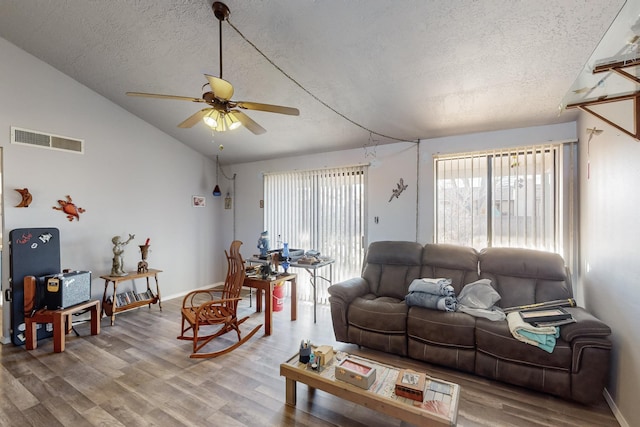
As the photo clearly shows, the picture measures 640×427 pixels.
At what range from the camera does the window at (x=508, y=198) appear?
9.84 ft

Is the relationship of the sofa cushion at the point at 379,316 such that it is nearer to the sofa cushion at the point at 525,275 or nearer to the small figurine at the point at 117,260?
the sofa cushion at the point at 525,275

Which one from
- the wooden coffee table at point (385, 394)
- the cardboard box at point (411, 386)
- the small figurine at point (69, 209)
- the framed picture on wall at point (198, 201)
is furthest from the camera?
the framed picture on wall at point (198, 201)

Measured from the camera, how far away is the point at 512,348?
7.29 feet

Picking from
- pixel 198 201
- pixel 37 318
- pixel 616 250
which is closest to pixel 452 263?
pixel 616 250

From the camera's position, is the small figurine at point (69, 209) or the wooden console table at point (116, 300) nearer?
the small figurine at point (69, 209)

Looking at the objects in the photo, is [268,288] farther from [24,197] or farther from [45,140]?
[45,140]

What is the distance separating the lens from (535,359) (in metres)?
2.15

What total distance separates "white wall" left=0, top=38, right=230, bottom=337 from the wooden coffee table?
11.2 feet

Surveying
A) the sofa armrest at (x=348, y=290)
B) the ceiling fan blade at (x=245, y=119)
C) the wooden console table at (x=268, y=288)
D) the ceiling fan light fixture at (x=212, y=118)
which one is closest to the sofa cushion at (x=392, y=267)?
the sofa armrest at (x=348, y=290)

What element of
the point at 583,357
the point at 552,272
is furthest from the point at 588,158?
the point at 583,357

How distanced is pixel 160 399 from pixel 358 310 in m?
1.80

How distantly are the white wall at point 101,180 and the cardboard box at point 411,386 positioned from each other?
408 cm

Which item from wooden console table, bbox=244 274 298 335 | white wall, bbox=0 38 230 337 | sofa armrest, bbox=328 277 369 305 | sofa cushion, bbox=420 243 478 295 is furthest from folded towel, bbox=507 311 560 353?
white wall, bbox=0 38 230 337

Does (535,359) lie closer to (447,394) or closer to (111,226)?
(447,394)
